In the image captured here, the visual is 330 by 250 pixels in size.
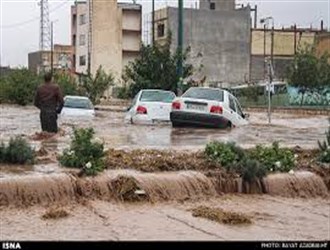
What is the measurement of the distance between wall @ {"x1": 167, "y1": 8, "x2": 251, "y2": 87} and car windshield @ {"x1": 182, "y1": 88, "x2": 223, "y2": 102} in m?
59.6

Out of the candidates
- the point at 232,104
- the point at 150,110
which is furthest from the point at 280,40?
the point at 232,104

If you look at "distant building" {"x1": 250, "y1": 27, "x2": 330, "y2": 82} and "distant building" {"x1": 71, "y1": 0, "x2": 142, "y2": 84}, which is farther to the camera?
"distant building" {"x1": 250, "y1": 27, "x2": 330, "y2": 82}

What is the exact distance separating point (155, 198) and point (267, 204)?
54.3 inches

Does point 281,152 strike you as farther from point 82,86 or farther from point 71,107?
point 82,86

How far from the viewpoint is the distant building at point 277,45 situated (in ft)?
281

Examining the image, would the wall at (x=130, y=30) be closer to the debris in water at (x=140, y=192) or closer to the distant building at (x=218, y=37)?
the distant building at (x=218, y=37)

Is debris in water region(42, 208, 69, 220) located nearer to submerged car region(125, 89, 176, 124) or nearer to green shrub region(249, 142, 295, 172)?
green shrub region(249, 142, 295, 172)

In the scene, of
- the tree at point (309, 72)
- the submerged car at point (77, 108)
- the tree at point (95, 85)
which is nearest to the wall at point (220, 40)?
the tree at point (309, 72)

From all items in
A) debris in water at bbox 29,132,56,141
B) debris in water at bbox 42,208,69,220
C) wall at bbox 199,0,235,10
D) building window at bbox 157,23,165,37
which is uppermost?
wall at bbox 199,0,235,10

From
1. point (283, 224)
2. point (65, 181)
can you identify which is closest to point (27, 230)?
point (65, 181)

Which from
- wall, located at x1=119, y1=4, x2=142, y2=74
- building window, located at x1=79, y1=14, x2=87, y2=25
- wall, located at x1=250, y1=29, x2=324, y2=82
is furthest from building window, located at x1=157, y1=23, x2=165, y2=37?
building window, located at x1=79, y1=14, x2=87, y2=25

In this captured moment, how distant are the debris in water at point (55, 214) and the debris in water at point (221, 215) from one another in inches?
56.4

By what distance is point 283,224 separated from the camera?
8047 millimetres

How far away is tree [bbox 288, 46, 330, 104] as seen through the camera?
175 feet
